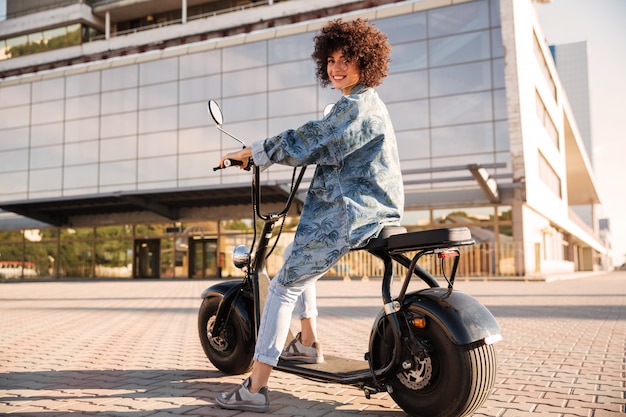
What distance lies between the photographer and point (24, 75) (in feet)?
112

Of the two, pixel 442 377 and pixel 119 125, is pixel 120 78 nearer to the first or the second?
pixel 119 125

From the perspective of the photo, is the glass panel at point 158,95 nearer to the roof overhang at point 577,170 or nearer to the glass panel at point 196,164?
the glass panel at point 196,164

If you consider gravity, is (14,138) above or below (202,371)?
above

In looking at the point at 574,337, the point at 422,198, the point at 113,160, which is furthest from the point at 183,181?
the point at 574,337

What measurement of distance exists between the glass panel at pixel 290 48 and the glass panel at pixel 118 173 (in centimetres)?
876

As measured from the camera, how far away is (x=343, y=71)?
311cm

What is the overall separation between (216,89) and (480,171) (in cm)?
1443

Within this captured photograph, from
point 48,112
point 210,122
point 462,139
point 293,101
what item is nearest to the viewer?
point 462,139

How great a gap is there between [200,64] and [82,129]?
24.0ft

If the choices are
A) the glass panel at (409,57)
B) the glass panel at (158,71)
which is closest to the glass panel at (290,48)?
the glass panel at (409,57)

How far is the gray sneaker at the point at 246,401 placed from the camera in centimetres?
300

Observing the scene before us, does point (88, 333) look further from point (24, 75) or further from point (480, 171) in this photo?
point (24, 75)

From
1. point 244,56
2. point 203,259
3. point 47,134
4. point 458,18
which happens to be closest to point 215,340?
point 458,18

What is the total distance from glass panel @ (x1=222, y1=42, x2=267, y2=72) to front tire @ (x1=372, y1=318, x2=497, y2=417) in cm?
2605
